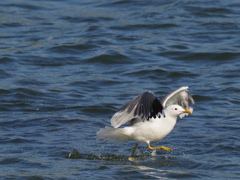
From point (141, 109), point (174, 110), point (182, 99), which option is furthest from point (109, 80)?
point (141, 109)

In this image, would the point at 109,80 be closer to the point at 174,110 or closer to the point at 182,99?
the point at 182,99

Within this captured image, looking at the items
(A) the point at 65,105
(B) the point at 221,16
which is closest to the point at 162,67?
(A) the point at 65,105

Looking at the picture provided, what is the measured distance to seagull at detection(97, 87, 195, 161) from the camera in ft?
29.5

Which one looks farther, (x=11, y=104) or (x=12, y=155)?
(x=11, y=104)

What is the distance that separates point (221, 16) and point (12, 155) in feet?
38.1

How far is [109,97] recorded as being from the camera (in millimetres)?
13594

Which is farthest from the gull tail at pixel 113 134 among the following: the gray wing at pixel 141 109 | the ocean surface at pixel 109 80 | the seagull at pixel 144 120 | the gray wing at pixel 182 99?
the gray wing at pixel 182 99

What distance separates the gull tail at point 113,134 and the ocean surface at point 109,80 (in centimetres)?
33

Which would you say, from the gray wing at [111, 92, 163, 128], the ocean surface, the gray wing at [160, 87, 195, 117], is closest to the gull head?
the gray wing at [111, 92, 163, 128]

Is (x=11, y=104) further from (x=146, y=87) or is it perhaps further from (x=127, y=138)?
(x=127, y=138)

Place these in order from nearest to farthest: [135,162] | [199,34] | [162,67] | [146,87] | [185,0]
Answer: [135,162], [146,87], [162,67], [199,34], [185,0]

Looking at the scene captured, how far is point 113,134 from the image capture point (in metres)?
9.44

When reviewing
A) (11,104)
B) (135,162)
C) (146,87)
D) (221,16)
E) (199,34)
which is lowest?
(135,162)

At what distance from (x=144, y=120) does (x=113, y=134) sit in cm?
46
